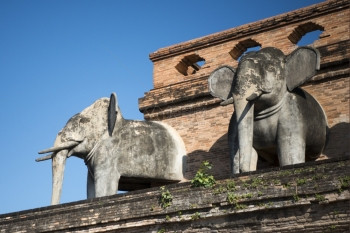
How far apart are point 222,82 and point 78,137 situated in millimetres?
2798

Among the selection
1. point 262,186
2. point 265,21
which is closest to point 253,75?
point 262,186

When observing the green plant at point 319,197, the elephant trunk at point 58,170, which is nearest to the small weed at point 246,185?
the green plant at point 319,197

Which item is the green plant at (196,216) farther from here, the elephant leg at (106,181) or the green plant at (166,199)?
the elephant leg at (106,181)

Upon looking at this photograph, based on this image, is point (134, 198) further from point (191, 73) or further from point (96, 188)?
point (191, 73)

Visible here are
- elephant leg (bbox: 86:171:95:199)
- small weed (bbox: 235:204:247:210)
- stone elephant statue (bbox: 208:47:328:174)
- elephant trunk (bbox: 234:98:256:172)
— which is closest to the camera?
small weed (bbox: 235:204:247:210)

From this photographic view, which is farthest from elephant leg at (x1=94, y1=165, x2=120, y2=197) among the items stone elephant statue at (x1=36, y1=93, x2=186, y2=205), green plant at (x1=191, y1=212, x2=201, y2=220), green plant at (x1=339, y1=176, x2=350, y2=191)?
green plant at (x1=339, y1=176, x2=350, y2=191)

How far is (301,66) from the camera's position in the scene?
35.5 feet

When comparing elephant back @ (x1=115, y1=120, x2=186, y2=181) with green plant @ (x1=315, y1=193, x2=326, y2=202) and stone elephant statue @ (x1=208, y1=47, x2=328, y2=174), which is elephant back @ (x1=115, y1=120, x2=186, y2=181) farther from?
green plant @ (x1=315, y1=193, x2=326, y2=202)

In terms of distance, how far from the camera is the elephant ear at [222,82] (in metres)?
11.3

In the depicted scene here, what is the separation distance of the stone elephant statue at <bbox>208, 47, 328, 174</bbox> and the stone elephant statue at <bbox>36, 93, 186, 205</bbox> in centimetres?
184

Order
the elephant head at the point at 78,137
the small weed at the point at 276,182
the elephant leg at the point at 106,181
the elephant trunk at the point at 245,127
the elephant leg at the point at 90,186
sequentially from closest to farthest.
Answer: the small weed at the point at 276,182, the elephant trunk at the point at 245,127, the elephant leg at the point at 106,181, the elephant head at the point at 78,137, the elephant leg at the point at 90,186

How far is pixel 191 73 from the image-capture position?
1501 centimetres

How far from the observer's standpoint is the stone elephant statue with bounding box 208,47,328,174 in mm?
10344

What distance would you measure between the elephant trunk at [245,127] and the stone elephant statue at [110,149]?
2590 mm
